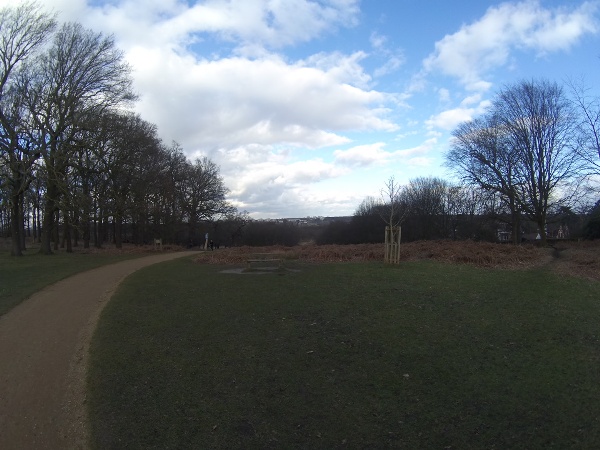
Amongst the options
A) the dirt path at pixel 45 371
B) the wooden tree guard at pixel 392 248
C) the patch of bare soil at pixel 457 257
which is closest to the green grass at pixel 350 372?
the dirt path at pixel 45 371

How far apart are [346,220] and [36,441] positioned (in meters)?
57.5

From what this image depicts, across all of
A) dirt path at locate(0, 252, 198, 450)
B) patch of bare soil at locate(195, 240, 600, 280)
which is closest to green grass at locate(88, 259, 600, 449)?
dirt path at locate(0, 252, 198, 450)

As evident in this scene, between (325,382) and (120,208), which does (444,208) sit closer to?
(120,208)

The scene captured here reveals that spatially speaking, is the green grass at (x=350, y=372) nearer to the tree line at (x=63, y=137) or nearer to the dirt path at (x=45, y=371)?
the dirt path at (x=45, y=371)

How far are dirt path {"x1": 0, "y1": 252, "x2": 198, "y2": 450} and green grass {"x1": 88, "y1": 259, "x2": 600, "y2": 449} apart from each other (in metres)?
0.25

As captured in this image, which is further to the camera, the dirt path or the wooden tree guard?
the wooden tree guard

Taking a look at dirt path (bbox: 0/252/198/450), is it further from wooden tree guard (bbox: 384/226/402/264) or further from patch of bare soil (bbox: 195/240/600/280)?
patch of bare soil (bbox: 195/240/600/280)

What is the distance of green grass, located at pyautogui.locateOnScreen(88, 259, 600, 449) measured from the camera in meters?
4.35

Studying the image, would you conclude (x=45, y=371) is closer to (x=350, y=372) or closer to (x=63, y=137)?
(x=350, y=372)

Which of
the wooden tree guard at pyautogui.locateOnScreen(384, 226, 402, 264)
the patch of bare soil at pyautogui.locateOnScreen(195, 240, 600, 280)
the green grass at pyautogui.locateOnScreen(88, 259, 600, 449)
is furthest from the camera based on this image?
the patch of bare soil at pyautogui.locateOnScreen(195, 240, 600, 280)

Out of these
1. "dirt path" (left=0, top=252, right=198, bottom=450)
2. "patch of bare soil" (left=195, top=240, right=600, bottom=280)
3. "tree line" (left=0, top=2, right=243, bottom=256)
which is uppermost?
"tree line" (left=0, top=2, right=243, bottom=256)

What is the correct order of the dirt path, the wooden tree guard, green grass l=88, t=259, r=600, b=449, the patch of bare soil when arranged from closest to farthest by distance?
green grass l=88, t=259, r=600, b=449 < the dirt path < the wooden tree guard < the patch of bare soil

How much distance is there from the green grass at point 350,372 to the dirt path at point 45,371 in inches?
9.9

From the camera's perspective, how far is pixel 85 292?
41.1ft
